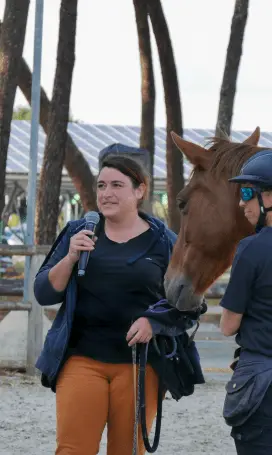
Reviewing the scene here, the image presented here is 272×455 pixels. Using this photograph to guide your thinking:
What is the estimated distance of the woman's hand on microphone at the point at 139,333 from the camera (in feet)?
14.4

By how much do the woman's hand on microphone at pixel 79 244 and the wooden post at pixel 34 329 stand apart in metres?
6.99

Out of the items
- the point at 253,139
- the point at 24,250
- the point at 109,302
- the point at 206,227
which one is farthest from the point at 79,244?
the point at 24,250

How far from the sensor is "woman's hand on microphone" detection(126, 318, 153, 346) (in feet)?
14.4

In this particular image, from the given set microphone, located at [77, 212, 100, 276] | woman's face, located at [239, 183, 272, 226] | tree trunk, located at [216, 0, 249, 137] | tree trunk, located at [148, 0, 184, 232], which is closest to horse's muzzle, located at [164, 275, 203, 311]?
microphone, located at [77, 212, 100, 276]

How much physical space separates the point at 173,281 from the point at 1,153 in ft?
30.6

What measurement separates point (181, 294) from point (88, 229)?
470 millimetres

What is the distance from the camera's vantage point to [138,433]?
4531 mm

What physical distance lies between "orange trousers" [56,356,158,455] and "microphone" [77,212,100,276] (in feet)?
1.34

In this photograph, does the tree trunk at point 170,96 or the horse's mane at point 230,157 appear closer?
the horse's mane at point 230,157

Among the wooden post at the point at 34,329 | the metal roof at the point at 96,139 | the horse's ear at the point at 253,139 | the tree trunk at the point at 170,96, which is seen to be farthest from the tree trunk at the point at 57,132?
the metal roof at the point at 96,139

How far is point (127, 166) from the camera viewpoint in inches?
183

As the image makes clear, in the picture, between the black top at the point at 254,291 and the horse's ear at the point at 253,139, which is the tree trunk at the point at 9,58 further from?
the black top at the point at 254,291

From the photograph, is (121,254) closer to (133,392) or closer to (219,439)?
(133,392)

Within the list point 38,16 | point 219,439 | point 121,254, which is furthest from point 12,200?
point 121,254
